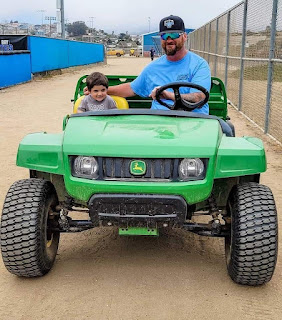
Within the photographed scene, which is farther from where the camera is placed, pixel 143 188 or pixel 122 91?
pixel 122 91

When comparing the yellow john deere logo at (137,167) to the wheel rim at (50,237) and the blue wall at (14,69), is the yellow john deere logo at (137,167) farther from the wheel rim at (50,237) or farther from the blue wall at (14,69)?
the blue wall at (14,69)

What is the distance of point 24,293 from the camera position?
10.2 feet

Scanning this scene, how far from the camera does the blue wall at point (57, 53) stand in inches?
854

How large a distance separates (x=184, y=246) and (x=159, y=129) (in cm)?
111

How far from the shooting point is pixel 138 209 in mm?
2900

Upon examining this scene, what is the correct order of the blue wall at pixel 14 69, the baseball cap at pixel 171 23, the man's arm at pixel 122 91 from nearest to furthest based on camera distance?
1. the baseball cap at pixel 171 23
2. the man's arm at pixel 122 91
3. the blue wall at pixel 14 69

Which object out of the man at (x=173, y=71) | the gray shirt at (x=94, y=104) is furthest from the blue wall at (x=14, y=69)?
the gray shirt at (x=94, y=104)

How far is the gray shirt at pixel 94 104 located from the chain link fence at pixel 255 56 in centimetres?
409

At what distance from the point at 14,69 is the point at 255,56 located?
35.5 feet

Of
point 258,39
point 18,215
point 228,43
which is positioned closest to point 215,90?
point 18,215

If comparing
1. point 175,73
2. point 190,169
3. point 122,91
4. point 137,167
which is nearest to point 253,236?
point 190,169

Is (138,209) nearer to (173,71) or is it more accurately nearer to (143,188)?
(143,188)

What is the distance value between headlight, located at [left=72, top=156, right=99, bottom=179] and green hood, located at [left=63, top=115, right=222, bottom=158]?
5 centimetres

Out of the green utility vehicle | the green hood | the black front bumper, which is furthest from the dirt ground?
the green hood
